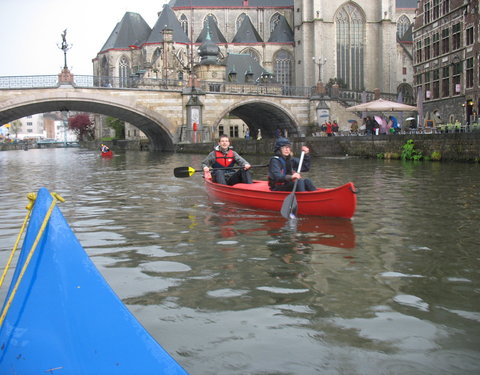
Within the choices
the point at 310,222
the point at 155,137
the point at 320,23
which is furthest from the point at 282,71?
the point at 310,222

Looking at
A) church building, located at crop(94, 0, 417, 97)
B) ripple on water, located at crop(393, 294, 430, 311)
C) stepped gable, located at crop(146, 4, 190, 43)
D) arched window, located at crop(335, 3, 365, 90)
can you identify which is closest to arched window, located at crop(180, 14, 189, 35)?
church building, located at crop(94, 0, 417, 97)

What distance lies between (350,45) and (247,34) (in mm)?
12997

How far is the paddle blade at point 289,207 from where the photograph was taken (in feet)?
27.0

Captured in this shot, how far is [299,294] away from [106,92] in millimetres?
33837

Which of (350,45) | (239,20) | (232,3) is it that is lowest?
(350,45)

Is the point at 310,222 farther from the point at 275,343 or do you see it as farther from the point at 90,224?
the point at 275,343

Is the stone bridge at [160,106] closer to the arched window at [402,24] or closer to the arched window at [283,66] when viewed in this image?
the arched window at [283,66]

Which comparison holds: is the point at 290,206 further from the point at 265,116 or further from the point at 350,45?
the point at 350,45

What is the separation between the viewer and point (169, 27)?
61.0 meters

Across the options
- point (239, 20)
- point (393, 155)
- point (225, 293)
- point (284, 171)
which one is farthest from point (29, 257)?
point (239, 20)

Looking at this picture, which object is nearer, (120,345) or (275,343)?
(120,345)

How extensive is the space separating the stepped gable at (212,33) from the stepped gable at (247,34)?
158 cm

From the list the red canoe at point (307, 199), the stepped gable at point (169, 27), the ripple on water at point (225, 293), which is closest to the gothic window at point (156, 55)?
the stepped gable at point (169, 27)

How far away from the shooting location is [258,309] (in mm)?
4273
